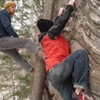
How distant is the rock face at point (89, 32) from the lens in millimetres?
4531

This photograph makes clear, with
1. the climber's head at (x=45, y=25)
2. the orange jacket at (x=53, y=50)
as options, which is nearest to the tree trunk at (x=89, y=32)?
the orange jacket at (x=53, y=50)

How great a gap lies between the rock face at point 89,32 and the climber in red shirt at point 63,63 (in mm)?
149

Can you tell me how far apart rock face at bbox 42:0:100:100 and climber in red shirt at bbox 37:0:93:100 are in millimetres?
149

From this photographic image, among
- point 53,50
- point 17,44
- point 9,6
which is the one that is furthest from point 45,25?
point 9,6

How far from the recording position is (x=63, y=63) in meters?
4.58

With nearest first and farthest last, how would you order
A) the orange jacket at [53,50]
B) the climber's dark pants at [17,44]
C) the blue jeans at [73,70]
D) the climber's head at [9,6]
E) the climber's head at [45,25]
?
the blue jeans at [73,70] → the orange jacket at [53,50] → the climber's head at [45,25] → the climber's dark pants at [17,44] → the climber's head at [9,6]

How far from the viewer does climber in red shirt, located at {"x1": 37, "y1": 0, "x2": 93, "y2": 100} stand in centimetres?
454

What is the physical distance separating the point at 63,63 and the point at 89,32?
828 millimetres

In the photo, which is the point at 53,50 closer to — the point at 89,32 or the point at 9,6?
the point at 89,32

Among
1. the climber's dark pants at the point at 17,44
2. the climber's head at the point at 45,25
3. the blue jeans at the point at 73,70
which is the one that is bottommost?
the climber's dark pants at the point at 17,44

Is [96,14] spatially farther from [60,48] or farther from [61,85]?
[61,85]

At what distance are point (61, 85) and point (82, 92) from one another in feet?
1.55

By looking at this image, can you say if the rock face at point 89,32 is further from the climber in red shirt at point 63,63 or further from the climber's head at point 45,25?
the climber's head at point 45,25

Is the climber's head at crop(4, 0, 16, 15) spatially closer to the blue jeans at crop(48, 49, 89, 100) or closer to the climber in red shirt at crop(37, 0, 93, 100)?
the climber in red shirt at crop(37, 0, 93, 100)
